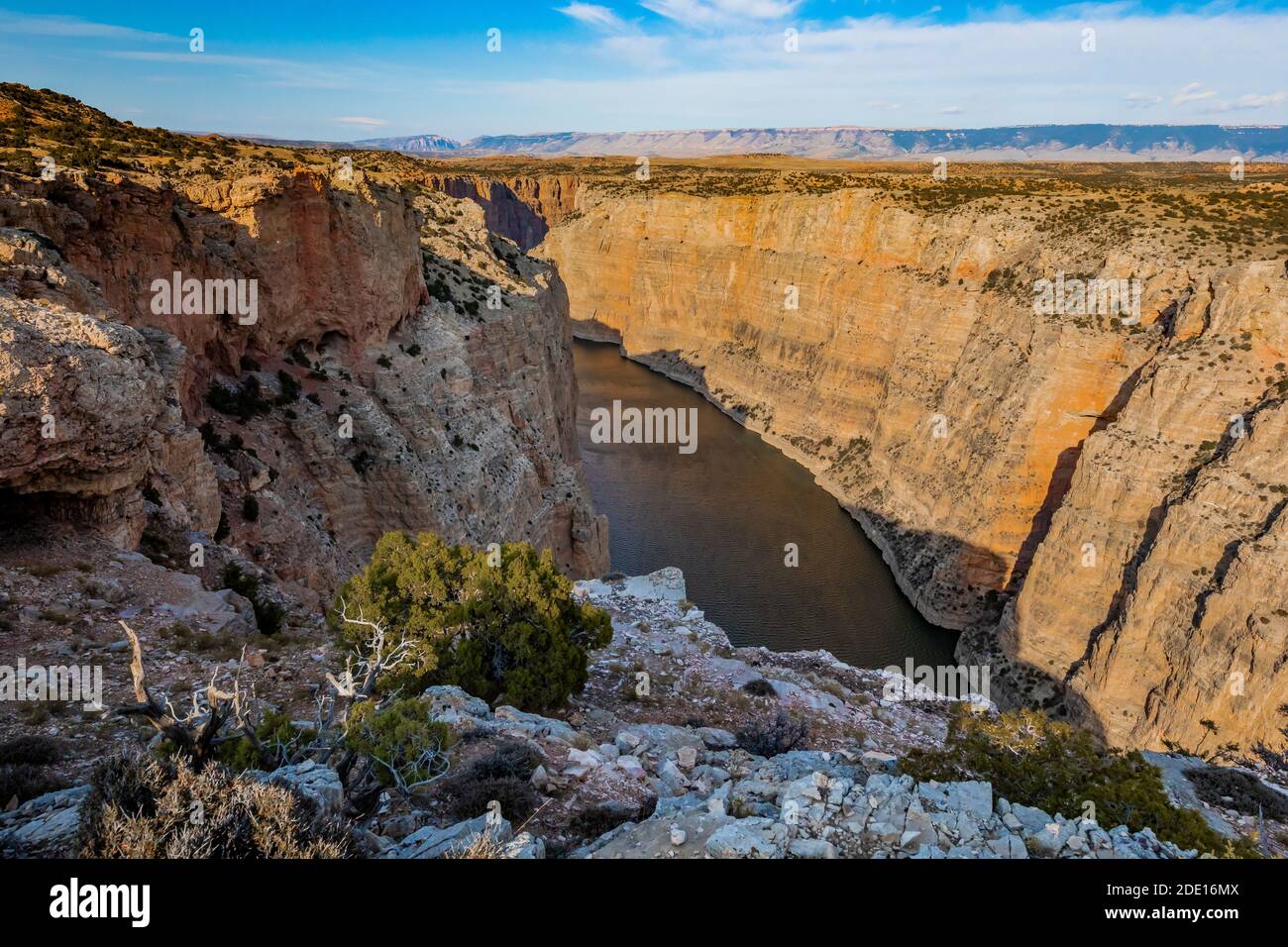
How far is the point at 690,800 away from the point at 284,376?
14.9m

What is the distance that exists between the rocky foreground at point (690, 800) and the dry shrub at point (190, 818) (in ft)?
1.81

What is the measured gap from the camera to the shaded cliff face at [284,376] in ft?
36.1

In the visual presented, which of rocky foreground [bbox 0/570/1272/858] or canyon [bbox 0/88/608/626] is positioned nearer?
rocky foreground [bbox 0/570/1272/858]

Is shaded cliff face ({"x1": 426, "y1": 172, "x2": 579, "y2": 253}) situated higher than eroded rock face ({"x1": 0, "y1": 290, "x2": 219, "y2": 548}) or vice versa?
shaded cliff face ({"x1": 426, "y1": 172, "x2": 579, "y2": 253})

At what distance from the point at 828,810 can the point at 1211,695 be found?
18533 mm

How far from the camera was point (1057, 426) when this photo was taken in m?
29.5

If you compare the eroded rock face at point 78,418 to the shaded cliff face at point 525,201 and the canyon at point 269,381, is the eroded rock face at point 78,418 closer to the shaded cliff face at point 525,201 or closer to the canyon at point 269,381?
the canyon at point 269,381

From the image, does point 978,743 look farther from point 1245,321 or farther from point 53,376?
point 1245,321

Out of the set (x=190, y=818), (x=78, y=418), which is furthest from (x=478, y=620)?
(x=190, y=818)

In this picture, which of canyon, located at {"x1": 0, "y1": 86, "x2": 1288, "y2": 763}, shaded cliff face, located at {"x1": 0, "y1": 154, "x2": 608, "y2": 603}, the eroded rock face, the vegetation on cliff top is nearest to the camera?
the eroded rock face

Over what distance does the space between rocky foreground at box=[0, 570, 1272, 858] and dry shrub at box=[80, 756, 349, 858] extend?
55 cm

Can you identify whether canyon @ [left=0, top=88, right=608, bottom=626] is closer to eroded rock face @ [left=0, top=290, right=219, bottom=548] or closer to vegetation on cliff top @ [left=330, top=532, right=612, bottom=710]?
→ eroded rock face @ [left=0, top=290, right=219, bottom=548]

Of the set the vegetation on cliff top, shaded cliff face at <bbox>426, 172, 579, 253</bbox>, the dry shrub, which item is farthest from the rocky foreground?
shaded cliff face at <bbox>426, 172, 579, 253</bbox>

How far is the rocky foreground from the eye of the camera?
6367 mm
